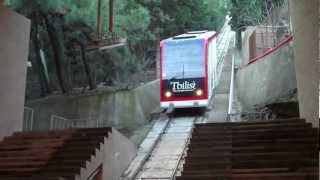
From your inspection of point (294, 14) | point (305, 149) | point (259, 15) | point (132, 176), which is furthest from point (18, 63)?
point (259, 15)

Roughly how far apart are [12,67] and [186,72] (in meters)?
7.34

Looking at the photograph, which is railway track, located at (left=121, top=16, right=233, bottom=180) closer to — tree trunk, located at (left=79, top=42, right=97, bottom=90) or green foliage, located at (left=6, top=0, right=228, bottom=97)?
green foliage, located at (left=6, top=0, right=228, bottom=97)

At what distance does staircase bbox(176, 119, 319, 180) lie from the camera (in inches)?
356

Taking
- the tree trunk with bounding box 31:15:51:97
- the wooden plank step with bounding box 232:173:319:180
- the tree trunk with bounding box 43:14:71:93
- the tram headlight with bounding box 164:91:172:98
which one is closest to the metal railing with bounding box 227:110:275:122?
the tram headlight with bounding box 164:91:172:98

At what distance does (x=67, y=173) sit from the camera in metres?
11.2

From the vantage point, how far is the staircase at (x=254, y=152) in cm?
905

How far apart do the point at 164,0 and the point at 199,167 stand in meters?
23.2

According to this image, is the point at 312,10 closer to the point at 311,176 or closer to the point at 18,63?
the point at 311,176

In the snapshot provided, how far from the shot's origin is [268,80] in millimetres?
20125

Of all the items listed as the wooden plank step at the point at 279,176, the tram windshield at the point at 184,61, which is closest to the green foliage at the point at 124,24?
the tram windshield at the point at 184,61

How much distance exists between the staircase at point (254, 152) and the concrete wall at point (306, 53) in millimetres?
471

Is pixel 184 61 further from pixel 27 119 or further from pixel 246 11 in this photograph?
pixel 246 11

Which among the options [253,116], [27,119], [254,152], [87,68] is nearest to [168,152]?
[253,116]

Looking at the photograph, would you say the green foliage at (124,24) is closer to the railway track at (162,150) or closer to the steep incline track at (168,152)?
the railway track at (162,150)
